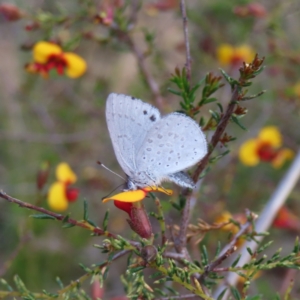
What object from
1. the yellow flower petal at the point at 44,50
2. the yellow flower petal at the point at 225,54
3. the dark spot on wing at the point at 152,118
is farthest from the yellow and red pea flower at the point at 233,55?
the dark spot on wing at the point at 152,118

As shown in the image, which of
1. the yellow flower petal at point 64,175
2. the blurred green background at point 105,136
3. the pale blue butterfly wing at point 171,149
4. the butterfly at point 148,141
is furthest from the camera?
the blurred green background at point 105,136

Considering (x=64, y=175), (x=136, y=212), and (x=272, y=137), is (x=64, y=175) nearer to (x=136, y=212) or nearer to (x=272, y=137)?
(x=136, y=212)

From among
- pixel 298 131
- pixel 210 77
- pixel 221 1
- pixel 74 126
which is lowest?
pixel 74 126

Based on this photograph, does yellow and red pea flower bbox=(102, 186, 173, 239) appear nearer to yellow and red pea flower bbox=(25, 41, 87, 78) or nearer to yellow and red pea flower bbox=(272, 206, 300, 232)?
yellow and red pea flower bbox=(25, 41, 87, 78)

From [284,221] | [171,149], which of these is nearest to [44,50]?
[171,149]

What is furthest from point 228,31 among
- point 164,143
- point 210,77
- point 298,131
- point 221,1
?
point 210,77

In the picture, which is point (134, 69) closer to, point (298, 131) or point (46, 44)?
point (298, 131)

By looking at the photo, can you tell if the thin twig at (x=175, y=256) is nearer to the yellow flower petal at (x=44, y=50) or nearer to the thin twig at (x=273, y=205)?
the thin twig at (x=273, y=205)
